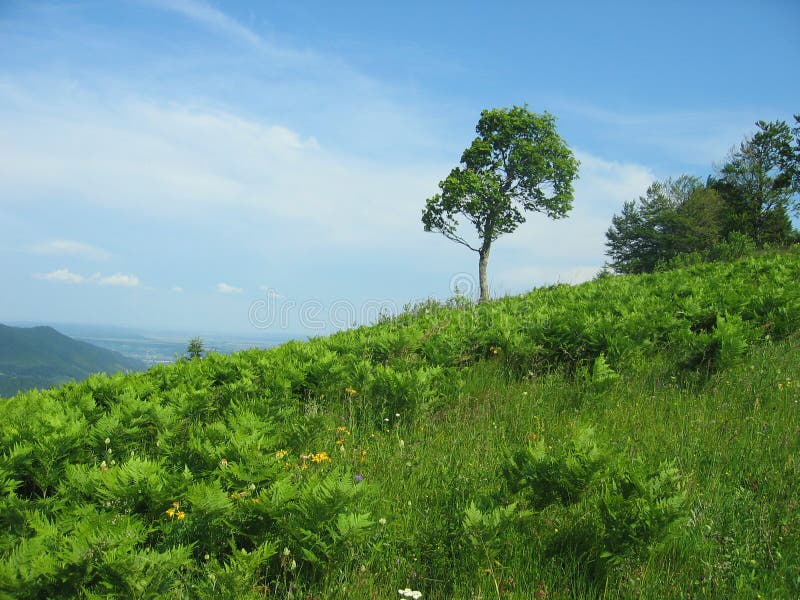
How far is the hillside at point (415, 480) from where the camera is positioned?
101 inches

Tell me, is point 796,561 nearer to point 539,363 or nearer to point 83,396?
point 539,363

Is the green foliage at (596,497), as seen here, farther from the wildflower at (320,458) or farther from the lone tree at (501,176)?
the lone tree at (501,176)

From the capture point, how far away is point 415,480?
3721 millimetres

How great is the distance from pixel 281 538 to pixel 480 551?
106 centimetres

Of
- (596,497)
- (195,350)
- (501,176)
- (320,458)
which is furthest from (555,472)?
(501,176)

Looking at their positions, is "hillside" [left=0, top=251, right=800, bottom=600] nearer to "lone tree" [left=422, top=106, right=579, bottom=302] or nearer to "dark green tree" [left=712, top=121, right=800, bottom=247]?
"lone tree" [left=422, top=106, right=579, bottom=302]

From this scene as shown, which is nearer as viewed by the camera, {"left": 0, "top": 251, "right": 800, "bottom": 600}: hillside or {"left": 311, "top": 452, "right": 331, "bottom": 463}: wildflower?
{"left": 0, "top": 251, "right": 800, "bottom": 600}: hillside

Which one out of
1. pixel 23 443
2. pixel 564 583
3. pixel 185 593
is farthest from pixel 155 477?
pixel 564 583

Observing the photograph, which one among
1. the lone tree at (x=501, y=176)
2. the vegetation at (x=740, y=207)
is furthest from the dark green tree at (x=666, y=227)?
the lone tree at (x=501, y=176)

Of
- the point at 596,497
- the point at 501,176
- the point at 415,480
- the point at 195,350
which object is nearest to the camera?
the point at 596,497

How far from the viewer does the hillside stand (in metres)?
2.57

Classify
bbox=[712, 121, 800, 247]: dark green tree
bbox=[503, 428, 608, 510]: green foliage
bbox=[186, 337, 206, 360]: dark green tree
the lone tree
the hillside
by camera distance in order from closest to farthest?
1. the hillside
2. bbox=[503, 428, 608, 510]: green foliage
3. bbox=[186, 337, 206, 360]: dark green tree
4. the lone tree
5. bbox=[712, 121, 800, 247]: dark green tree

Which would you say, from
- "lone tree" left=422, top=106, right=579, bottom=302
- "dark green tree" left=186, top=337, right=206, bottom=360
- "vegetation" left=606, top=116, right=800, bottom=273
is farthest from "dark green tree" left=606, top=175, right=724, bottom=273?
"dark green tree" left=186, top=337, right=206, bottom=360

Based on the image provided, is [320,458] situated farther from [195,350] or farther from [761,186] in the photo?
[761,186]
